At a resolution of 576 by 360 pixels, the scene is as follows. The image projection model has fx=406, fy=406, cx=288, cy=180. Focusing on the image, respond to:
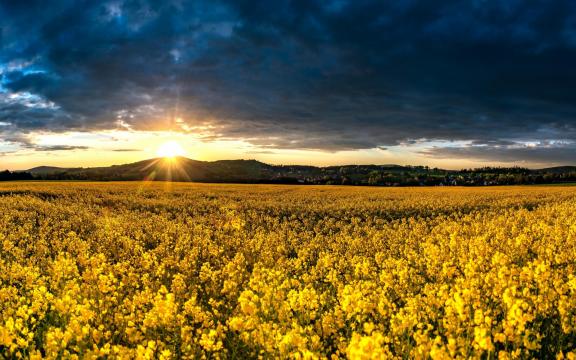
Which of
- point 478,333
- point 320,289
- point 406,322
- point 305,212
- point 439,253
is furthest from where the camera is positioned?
point 305,212

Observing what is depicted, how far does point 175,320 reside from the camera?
5.88 metres

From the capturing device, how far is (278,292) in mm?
6809

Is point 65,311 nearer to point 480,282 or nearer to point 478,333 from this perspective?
point 478,333

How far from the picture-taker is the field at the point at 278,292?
502 centimetres

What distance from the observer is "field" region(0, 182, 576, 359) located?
5.02 meters

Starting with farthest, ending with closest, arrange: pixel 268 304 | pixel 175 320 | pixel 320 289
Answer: pixel 320 289
pixel 268 304
pixel 175 320

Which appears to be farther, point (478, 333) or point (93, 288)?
point (93, 288)

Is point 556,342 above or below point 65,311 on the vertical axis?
below

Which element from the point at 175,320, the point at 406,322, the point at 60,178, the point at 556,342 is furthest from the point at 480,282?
the point at 60,178

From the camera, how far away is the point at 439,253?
1112cm

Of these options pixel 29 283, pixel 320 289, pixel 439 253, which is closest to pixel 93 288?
pixel 29 283

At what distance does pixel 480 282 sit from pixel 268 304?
3757 mm

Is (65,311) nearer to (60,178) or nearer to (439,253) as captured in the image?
(439,253)

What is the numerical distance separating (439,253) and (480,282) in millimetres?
4063
